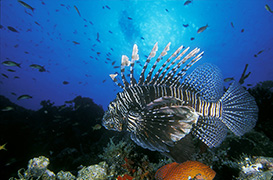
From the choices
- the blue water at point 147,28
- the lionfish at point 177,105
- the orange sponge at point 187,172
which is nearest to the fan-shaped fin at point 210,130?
the lionfish at point 177,105

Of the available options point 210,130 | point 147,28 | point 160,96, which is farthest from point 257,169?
point 147,28

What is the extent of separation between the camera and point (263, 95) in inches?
192

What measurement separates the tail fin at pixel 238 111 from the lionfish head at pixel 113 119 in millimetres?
2131

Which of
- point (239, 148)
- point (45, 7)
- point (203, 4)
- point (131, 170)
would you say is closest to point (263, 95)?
point (239, 148)

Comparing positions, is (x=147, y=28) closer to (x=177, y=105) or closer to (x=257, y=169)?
(x=177, y=105)

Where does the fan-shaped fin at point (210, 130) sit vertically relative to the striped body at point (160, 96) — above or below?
below

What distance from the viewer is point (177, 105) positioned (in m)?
2.11

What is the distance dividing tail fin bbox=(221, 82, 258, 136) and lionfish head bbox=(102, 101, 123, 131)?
6.99ft

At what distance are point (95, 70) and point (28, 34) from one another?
22.1 metres

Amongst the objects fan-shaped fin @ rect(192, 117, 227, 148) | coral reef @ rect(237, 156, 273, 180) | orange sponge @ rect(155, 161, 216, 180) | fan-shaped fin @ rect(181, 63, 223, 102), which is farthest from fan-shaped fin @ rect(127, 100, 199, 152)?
coral reef @ rect(237, 156, 273, 180)

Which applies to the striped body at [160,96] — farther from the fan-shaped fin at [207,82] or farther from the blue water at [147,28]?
the blue water at [147,28]

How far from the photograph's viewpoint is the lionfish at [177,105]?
69.3 inches

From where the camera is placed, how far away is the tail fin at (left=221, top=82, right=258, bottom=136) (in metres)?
2.51

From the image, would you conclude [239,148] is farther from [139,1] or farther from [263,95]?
[139,1]
